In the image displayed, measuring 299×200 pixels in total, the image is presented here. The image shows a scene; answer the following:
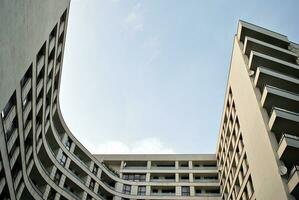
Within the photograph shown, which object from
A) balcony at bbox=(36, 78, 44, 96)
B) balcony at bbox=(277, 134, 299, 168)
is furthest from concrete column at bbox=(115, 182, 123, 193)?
balcony at bbox=(277, 134, 299, 168)

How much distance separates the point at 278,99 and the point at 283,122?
9.18 ft

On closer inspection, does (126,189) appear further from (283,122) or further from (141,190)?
(283,122)

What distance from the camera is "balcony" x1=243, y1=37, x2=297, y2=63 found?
31.6m

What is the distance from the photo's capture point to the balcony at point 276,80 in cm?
2686

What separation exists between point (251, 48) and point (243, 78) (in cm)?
349

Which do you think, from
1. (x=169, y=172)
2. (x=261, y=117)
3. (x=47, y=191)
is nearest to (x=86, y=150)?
(x=47, y=191)

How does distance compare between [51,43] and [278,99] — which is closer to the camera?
[278,99]

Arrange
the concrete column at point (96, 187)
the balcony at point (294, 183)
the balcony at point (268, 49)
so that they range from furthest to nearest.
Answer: the concrete column at point (96, 187) < the balcony at point (268, 49) < the balcony at point (294, 183)

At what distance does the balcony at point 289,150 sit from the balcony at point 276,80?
7187mm

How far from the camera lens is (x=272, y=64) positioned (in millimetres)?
29469

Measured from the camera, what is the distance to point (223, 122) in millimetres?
40250

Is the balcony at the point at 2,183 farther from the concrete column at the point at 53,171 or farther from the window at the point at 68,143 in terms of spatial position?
the window at the point at 68,143

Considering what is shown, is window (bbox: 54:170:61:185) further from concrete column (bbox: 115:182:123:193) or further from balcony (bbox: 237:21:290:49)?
balcony (bbox: 237:21:290:49)

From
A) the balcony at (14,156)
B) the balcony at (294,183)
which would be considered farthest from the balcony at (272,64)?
the balcony at (14,156)
